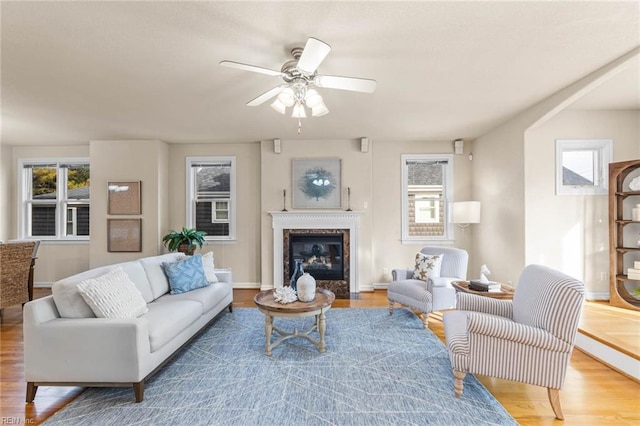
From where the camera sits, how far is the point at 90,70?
262 centimetres

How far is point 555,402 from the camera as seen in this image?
1.92m

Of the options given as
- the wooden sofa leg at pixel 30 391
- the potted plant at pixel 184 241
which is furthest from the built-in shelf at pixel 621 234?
the wooden sofa leg at pixel 30 391

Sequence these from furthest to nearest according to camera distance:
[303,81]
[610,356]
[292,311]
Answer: [292,311], [610,356], [303,81]

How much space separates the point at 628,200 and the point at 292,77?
4668 millimetres

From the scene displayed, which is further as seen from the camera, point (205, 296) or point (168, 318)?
point (205, 296)

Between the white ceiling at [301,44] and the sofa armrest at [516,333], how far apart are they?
2.07 metres

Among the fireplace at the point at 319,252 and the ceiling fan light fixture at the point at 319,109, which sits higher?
the ceiling fan light fixture at the point at 319,109

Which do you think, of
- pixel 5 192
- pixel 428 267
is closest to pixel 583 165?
pixel 428 267

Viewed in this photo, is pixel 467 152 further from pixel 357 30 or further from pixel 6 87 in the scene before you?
pixel 6 87

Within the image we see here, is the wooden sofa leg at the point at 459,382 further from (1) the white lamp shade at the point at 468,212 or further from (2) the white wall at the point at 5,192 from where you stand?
(2) the white wall at the point at 5,192

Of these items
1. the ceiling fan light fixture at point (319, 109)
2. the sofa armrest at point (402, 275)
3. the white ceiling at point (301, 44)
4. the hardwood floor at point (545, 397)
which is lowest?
the hardwood floor at point (545, 397)

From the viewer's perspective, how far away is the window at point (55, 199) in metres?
5.44

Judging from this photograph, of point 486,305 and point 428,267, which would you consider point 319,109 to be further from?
point 428,267

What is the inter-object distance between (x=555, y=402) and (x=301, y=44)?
10.1ft
